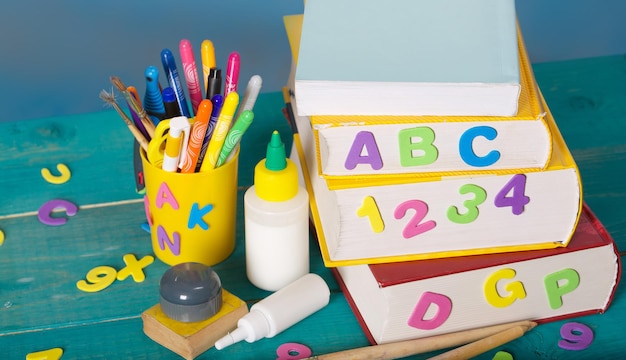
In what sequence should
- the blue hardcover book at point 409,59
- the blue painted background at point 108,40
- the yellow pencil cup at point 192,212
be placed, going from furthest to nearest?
the blue painted background at point 108,40
the yellow pencil cup at point 192,212
the blue hardcover book at point 409,59

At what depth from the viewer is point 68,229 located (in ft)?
2.76

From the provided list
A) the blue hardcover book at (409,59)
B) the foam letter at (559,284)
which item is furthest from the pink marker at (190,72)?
the foam letter at (559,284)

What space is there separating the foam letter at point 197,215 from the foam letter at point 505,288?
0.79 ft

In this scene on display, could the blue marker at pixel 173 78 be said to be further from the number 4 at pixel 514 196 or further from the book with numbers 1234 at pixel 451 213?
the number 4 at pixel 514 196

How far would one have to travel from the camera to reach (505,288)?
719 mm

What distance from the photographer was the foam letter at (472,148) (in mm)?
662

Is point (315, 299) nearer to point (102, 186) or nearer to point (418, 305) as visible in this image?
point (418, 305)

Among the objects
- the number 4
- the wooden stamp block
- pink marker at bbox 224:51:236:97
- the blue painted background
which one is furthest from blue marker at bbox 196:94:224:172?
the blue painted background

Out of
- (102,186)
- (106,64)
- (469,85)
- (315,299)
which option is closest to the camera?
(469,85)

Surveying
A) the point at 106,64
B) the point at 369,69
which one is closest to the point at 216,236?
the point at 369,69

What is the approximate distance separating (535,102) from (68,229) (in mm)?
439

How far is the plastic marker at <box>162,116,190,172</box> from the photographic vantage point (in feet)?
2.31

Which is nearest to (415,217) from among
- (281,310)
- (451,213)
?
(451,213)

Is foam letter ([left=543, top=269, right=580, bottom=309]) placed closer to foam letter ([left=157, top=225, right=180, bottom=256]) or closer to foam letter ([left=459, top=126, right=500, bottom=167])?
foam letter ([left=459, top=126, right=500, bottom=167])
